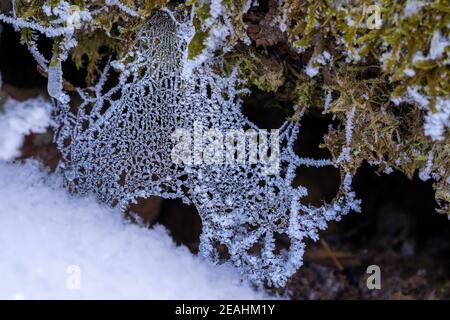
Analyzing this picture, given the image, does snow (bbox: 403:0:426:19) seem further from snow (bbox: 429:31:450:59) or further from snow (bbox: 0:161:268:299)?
snow (bbox: 0:161:268:299)

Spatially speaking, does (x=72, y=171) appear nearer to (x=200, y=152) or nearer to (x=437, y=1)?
(x=200, y=152)

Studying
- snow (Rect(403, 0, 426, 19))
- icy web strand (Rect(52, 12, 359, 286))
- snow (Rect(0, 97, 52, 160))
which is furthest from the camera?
snow (Rect(0, 97, 52, 160))

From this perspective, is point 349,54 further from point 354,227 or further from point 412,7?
point 354,227

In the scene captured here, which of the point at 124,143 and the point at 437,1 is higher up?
the point at 437,1

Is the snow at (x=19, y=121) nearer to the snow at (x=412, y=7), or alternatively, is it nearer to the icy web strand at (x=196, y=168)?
the icy web strand at (x=196, y=168)

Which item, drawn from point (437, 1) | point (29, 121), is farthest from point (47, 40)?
point (437, 1)

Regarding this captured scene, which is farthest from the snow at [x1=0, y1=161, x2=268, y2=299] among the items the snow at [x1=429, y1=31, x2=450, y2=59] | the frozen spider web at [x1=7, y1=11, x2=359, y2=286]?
the snow at [x1=429, y1=31, x2=450, y2=59]
